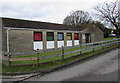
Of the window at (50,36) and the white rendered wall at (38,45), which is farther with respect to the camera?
the window at (50,36)

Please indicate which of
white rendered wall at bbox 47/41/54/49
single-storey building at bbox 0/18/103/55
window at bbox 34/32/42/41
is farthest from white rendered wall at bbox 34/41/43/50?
white rendered wall at bbox 47/41/54/49

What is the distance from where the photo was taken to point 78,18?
51844 millimetres

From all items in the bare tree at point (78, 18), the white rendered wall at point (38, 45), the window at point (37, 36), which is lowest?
the white rendered wall at point (38, 45)

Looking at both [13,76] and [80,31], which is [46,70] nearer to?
[13,76]

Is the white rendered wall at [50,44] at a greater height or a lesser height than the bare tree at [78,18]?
lesser

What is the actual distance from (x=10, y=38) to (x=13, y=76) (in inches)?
299

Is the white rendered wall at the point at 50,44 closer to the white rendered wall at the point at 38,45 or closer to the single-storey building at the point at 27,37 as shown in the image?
the single-storey building at the point at 27,37

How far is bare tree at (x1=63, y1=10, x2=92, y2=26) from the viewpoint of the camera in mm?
51531

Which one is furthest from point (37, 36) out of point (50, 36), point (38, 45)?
point (50, 36)

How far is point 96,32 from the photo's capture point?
25.5 meters

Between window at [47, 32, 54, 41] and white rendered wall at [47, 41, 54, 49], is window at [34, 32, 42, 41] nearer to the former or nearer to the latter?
window at [47, 32, 54, 41]

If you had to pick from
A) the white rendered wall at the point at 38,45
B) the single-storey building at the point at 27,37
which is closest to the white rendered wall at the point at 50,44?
the single-storey building at the point at 27,37

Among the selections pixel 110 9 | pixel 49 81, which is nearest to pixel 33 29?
pixel 49 81

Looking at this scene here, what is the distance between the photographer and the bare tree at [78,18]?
5153 cm
